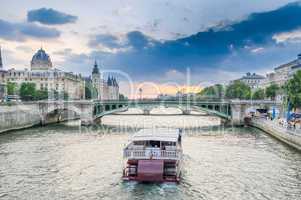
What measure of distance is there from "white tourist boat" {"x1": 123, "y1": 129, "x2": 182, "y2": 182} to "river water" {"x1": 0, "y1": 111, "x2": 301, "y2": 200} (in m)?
0.70

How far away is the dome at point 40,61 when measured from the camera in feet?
640

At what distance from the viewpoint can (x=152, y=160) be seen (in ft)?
90.4

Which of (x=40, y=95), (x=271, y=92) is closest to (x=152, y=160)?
(x=271, y=92)

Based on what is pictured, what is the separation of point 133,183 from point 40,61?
180562 millimetres

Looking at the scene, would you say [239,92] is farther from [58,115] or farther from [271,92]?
[58,115]

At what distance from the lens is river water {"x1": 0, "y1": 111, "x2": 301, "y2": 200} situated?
25109 millimetres

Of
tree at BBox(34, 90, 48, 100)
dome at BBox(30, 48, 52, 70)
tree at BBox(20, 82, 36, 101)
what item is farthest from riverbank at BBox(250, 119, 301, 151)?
dome at BBox(30, 48, 52, 70)

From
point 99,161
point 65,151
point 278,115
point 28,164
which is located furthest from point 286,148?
point 278,115

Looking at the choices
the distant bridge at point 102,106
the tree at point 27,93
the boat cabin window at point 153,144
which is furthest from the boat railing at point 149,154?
the tree at point 27,93

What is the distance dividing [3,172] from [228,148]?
26.0 meters

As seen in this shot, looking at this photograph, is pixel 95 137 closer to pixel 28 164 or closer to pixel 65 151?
pixel 65 151

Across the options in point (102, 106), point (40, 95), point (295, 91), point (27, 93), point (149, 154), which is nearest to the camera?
point (149, 154)

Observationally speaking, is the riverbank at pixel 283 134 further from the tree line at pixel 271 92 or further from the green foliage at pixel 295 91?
the tree line at pixel 271 92

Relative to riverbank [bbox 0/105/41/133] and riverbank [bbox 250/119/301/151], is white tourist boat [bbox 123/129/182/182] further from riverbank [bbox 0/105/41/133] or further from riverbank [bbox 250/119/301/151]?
riverbank [bbox 0/105/41/133]
